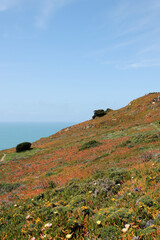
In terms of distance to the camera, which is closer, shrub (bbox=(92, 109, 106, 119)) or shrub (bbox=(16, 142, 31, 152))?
shrub (bbox=(16, 142, 31, 152))

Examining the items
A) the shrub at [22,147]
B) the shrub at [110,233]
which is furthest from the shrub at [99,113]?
the shrub at [110,233]

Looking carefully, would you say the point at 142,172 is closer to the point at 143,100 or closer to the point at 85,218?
the point at 85,218

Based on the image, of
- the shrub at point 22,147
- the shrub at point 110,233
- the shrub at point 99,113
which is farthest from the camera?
the shrub at point 99,113

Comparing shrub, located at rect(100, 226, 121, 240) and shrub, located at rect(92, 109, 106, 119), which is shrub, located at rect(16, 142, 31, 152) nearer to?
shrub, located at rect(92, 109, 106, 119)

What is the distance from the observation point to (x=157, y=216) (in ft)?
16.3

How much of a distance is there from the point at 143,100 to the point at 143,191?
5970 cm

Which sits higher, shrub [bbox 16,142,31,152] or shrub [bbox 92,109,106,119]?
shrub [bbox 92,109,106,119]

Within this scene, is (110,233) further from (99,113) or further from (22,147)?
A: (99,113)

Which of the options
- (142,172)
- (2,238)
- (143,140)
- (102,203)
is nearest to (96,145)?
(143,140)

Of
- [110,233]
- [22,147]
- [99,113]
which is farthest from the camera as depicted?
[99,113]

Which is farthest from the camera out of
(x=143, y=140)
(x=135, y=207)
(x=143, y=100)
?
(x=143, y=100)

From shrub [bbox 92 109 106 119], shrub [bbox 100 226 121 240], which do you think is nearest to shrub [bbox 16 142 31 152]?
shrub [bbox 92 109 106 119]

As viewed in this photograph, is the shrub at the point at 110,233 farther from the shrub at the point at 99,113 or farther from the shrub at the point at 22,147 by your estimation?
the shrub at the point at 99,113

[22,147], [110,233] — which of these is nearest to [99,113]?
[22,147]
